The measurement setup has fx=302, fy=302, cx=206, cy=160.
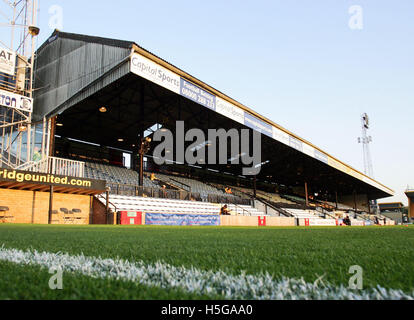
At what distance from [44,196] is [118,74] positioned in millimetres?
6807

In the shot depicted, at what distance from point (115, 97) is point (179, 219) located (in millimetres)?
8727

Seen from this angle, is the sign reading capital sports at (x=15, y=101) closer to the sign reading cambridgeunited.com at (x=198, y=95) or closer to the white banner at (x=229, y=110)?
the sign reading cambridgeunited.com at (x=198, y=95)

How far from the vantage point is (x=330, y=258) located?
2242mm

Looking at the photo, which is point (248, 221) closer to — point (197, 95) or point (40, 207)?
point (197, 95)

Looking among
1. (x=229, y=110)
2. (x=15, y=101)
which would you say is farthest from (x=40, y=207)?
(x=229, y=110)

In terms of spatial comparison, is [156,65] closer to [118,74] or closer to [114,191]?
[118,74]

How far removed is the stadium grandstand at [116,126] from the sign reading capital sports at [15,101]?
2.82 feet

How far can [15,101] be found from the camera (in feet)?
51.6

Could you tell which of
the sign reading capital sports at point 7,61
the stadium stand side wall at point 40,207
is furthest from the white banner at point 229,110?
the sign reading capital sports at point 7,61

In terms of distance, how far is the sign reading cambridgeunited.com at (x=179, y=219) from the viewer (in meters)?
15.2

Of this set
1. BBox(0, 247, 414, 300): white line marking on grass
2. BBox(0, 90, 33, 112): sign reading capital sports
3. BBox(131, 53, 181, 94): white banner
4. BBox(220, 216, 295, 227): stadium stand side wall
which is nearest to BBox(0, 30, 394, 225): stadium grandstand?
BBox(131, 53, 181, 94): white banner

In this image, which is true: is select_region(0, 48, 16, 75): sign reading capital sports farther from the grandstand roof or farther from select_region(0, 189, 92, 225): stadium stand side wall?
select_region(0, 189, 92, 225): stadium stand side wall

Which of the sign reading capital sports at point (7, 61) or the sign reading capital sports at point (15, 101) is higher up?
the sign reading capital sports at point (7, 61)
